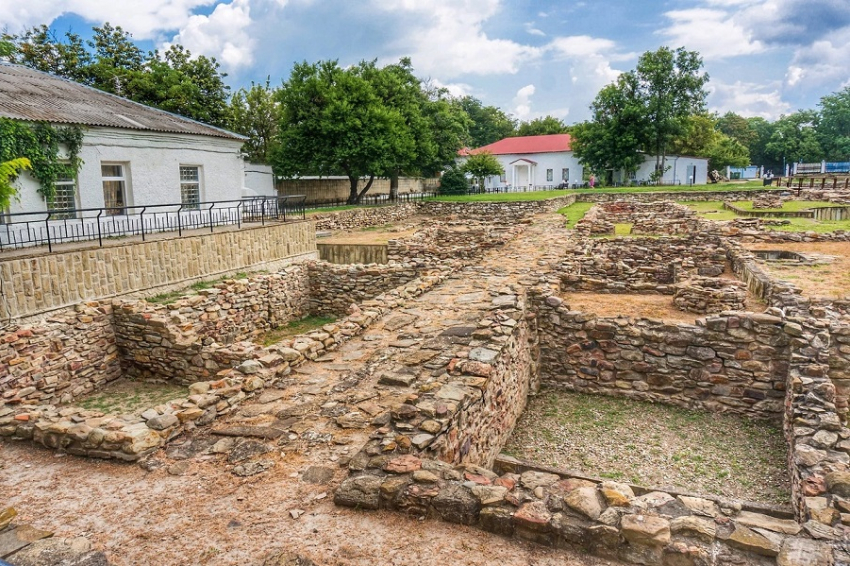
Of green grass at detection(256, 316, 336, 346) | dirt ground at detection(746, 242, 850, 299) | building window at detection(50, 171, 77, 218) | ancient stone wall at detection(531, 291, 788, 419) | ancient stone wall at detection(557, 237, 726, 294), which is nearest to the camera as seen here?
ancient stone wall at detection(531, 291, 788, 419)

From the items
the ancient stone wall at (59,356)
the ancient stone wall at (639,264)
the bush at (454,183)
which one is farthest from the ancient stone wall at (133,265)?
the bush at (454,183)

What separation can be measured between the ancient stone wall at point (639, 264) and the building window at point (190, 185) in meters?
12.8

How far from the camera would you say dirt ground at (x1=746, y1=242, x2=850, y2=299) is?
1077 cm

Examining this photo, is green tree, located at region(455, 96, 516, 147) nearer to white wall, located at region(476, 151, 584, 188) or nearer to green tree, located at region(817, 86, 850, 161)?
white wall, located at region(476, 151, 584, 188)

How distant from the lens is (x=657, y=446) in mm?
6910

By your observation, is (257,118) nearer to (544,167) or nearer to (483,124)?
(544,167)

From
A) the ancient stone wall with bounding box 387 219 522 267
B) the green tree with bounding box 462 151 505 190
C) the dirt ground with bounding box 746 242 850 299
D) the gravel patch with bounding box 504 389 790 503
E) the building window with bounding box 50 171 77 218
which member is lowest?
the gravel patch with bounding box 504 389 790 503

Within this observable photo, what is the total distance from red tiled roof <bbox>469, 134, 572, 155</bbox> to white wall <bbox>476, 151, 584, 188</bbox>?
523 mm

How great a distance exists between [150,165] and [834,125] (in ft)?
278

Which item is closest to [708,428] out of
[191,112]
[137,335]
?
[137,335]

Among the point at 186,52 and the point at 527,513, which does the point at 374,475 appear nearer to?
the point at 527,513

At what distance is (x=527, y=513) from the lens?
3.79 metres

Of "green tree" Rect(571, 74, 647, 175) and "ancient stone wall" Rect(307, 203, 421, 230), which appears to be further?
"green tree" Rect(571, 74, 647, 175)

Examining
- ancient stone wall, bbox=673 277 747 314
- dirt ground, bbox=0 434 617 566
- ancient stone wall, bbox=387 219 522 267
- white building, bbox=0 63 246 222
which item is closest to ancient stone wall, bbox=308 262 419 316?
ancient stone wall, bbox=387 219 522 267
